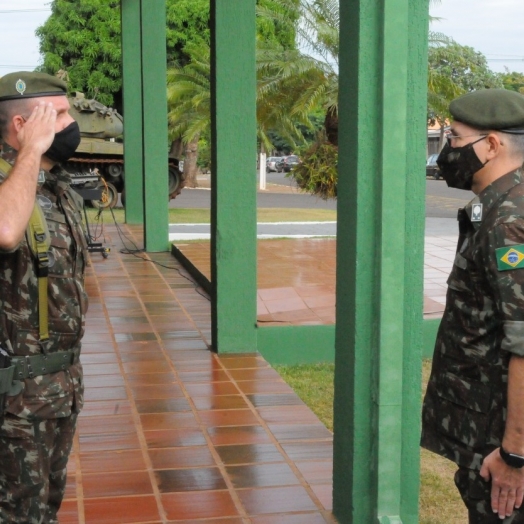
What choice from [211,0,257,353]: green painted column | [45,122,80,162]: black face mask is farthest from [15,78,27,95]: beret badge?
[211,0,257,353]: green painted column

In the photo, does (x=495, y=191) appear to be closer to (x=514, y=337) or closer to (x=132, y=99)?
(x=514, y=337)

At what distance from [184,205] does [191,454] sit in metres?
19.8

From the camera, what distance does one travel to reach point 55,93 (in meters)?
2.73

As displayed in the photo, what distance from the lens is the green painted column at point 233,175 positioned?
598 centimetres

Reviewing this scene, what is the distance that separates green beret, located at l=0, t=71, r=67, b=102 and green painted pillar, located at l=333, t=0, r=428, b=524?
100 cm

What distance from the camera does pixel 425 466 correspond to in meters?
4.78

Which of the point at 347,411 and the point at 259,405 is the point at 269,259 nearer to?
the point at 259,405

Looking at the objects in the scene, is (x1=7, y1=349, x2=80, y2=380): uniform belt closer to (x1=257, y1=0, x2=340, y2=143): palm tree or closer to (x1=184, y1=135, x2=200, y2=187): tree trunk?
(x1=257, y1=0, x2=340, y2=143): palm tree

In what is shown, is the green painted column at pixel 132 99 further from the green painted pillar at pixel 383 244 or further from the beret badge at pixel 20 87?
the beret badge at pixel 20 87

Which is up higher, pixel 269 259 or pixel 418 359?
pixel 418 359

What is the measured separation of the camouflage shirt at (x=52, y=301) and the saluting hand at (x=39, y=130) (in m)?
0.14

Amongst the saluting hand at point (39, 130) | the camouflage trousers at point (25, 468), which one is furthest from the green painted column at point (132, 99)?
the camouflage trousers at point (25, 468)

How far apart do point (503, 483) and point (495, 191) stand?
74 cm

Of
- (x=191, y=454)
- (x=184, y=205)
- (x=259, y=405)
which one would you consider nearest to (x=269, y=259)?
(x=259, y=405)
